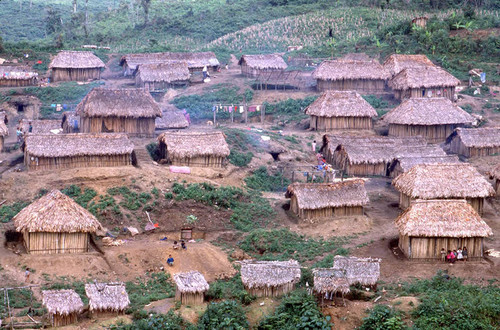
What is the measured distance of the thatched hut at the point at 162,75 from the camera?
60.7 m

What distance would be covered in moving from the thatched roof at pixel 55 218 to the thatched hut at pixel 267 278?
8321 mm

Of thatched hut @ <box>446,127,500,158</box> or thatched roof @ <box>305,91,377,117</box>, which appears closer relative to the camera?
thatched hut @ <box>446,127,500,158</box>

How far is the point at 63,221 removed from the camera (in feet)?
105

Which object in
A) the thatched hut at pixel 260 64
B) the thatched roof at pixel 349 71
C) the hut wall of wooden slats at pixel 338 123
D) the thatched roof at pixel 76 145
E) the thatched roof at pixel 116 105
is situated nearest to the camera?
the thatched roof at pixel 76 145

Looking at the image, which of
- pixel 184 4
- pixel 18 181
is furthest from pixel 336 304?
pixel 184 4

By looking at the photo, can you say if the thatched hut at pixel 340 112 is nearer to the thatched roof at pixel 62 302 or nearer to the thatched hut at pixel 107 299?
the thatched hut at pixel 107 299

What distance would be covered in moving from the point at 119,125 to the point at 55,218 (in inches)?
663

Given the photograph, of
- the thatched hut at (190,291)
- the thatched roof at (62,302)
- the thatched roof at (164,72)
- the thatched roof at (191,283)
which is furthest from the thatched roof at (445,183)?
the thatched roof at (164,72)

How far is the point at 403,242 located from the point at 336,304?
8196mm

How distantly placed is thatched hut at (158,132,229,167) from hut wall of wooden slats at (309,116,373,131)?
12345 millimetres

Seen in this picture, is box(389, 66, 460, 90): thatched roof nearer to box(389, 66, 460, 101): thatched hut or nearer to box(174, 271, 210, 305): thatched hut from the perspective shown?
box(389, 66, 460, 101): thatched hut

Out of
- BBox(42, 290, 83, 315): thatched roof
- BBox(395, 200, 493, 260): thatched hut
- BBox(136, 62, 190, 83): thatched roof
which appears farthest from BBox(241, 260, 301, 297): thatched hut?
BBox(136, 62, 190, 83): thatched roof

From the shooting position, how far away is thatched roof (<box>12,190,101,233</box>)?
1248 inches

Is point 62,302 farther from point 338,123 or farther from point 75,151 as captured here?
point 338,123
